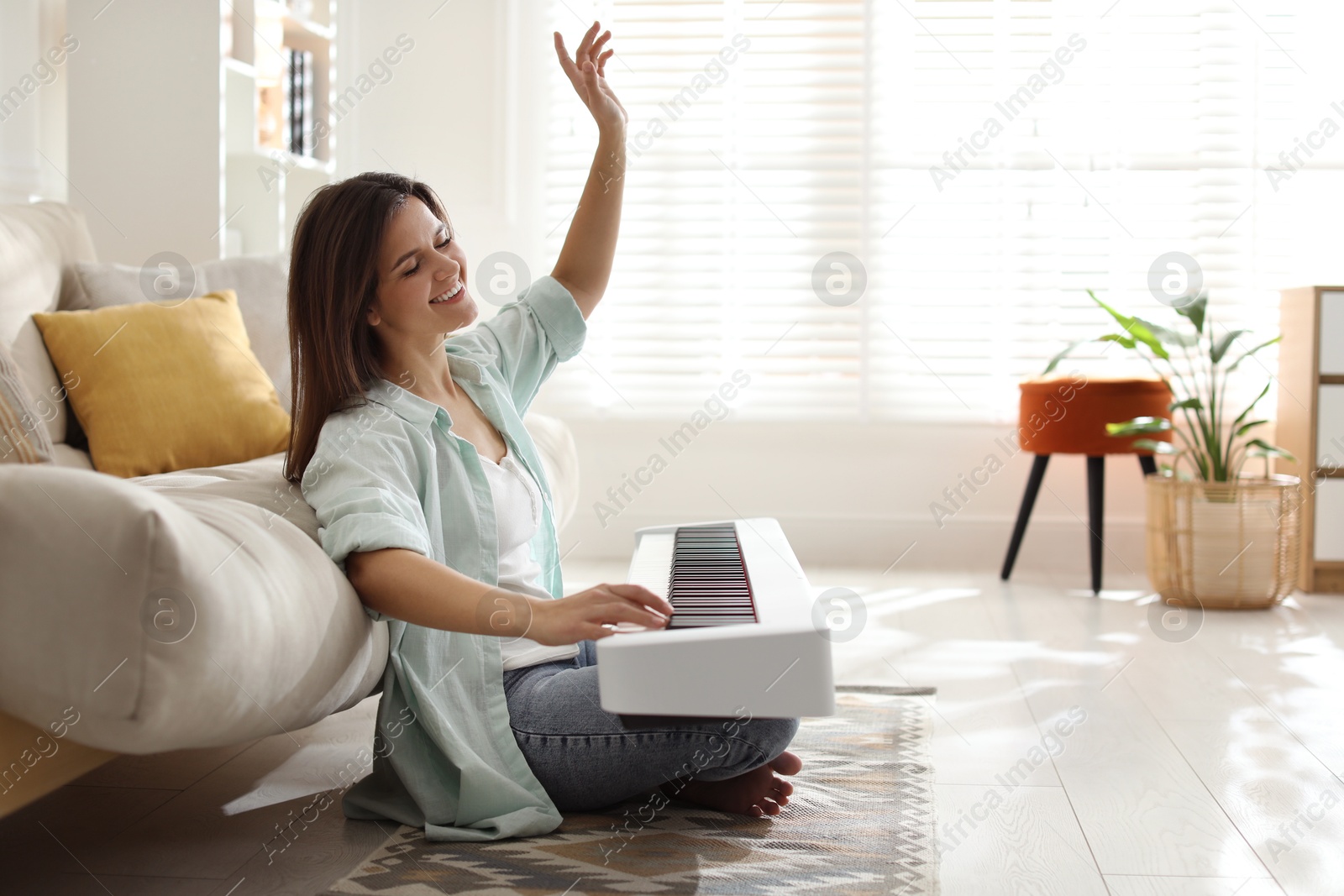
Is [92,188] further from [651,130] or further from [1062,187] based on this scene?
[1062,187]

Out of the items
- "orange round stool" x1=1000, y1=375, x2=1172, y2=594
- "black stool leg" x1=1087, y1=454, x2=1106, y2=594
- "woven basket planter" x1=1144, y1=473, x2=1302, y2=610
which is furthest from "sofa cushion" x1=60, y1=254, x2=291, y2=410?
"woven basket planter" x1=1144, y1=473, x2=1302, y2=610

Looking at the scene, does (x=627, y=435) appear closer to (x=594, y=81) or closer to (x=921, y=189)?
(x=921, y=189)

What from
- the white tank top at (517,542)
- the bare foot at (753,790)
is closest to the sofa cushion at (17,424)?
the white tank top at (517,542)

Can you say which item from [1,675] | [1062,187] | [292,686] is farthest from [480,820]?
[1062,187]

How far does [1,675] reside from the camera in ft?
3.51

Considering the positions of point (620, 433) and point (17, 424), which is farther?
point (620, 433)

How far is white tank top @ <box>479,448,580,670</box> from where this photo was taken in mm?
1495

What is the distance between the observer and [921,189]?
371 centimetres

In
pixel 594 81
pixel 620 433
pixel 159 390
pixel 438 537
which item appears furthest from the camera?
pixel 620 433

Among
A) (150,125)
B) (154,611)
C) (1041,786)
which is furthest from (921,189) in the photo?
(154,611)

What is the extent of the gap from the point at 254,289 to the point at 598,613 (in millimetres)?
1735

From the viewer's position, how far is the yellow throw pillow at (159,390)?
218 cm

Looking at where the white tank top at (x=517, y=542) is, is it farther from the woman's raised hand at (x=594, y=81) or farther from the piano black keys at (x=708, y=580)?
the woman's raised hand at (x=594, y=81)

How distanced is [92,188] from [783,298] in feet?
6.60
